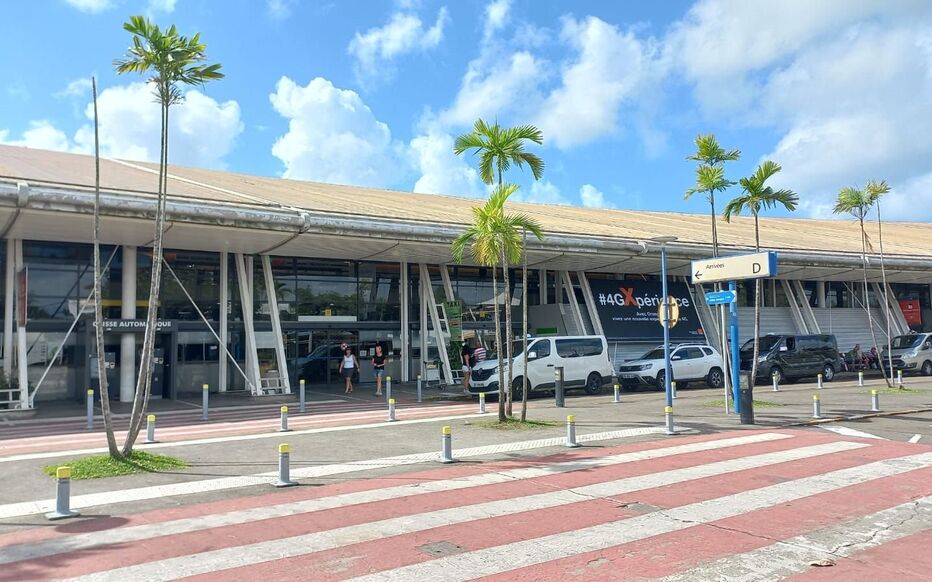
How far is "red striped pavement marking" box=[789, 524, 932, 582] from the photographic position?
5.81 m

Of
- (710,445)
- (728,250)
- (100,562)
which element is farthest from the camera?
(728,250)

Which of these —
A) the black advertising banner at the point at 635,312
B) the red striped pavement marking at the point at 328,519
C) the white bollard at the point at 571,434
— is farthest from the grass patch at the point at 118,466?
the black advertising banner at the point at 635,312

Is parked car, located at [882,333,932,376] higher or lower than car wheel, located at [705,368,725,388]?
higher

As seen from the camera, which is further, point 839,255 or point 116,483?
point 839,255

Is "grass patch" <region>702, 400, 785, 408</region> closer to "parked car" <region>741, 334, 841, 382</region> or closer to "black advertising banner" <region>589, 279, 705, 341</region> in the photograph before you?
"parked car" <region>741, 334, 841, 382</region>

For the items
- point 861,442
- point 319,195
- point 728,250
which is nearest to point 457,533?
point 861,442

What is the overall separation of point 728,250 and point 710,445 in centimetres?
1895

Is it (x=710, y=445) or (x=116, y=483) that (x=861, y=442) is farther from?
(x=116, y=483)

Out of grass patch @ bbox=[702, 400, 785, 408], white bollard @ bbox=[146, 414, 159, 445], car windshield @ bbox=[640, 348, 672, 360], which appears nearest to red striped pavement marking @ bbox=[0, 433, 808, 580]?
white bollard @ bbox=[146, 414, 159, 445]

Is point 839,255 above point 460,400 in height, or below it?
above

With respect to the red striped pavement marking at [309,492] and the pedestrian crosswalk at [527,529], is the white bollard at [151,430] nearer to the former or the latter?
the pedestrian crosswalk at [527,529]

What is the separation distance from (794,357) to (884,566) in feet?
78.2

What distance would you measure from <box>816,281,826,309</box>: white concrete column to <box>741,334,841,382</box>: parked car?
9.37 metres

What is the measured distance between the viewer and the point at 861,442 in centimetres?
1274
